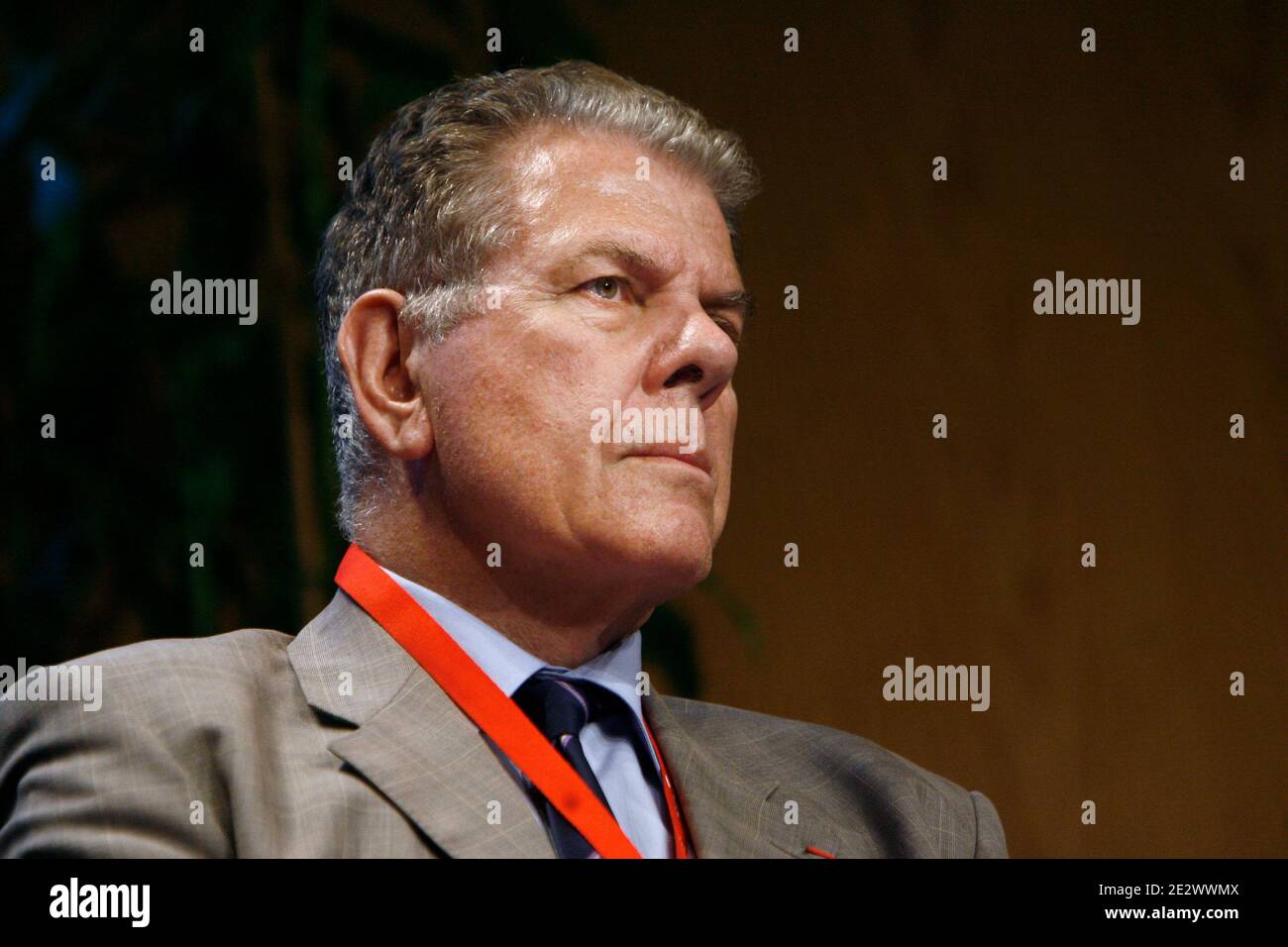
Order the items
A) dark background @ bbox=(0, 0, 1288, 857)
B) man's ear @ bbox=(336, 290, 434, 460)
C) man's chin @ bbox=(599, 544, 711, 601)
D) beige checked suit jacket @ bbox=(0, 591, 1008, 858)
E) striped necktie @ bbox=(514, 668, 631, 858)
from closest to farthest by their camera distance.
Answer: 1. beige checked suit jacket @ bbox=(0, 591, 1008, 858)
2. striped necktie @ bbox=(514, 668, 631, 858)
3. man's chin @ bbox=(599, 544, 711, 601)
4. man's ear @ bbox=(336, 290, 434, 460)
5. dark background @ bbox=(0, 0, 1288, 857)

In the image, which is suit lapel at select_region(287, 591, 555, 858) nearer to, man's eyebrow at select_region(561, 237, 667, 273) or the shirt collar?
the shirt collar

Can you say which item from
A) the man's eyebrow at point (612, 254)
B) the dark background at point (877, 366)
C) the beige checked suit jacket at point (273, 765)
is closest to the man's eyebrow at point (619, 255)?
the man's eyebrow at point (612, 254)

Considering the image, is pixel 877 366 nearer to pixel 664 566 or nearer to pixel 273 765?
pixel 664 566

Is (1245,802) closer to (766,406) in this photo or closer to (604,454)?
(766,406)

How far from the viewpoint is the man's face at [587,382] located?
1586 mm

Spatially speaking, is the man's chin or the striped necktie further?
the man's chin

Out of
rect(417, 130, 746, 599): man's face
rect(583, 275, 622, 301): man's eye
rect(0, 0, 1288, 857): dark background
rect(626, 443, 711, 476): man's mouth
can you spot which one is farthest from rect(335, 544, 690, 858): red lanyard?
rect(0, 0, 1288, 857): dark background

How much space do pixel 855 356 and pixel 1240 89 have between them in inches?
36.3

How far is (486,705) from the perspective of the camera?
1500 millimetres

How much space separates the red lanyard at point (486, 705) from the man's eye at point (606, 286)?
1.32 ft

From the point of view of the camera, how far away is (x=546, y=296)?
1638mm

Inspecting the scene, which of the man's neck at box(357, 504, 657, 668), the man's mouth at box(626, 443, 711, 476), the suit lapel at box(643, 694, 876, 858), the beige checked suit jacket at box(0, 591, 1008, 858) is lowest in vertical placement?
the suit lapel at box(643, 694, 876, 858)

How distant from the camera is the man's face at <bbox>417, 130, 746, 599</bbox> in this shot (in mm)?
1586

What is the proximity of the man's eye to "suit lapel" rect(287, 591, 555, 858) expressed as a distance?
0.45m
